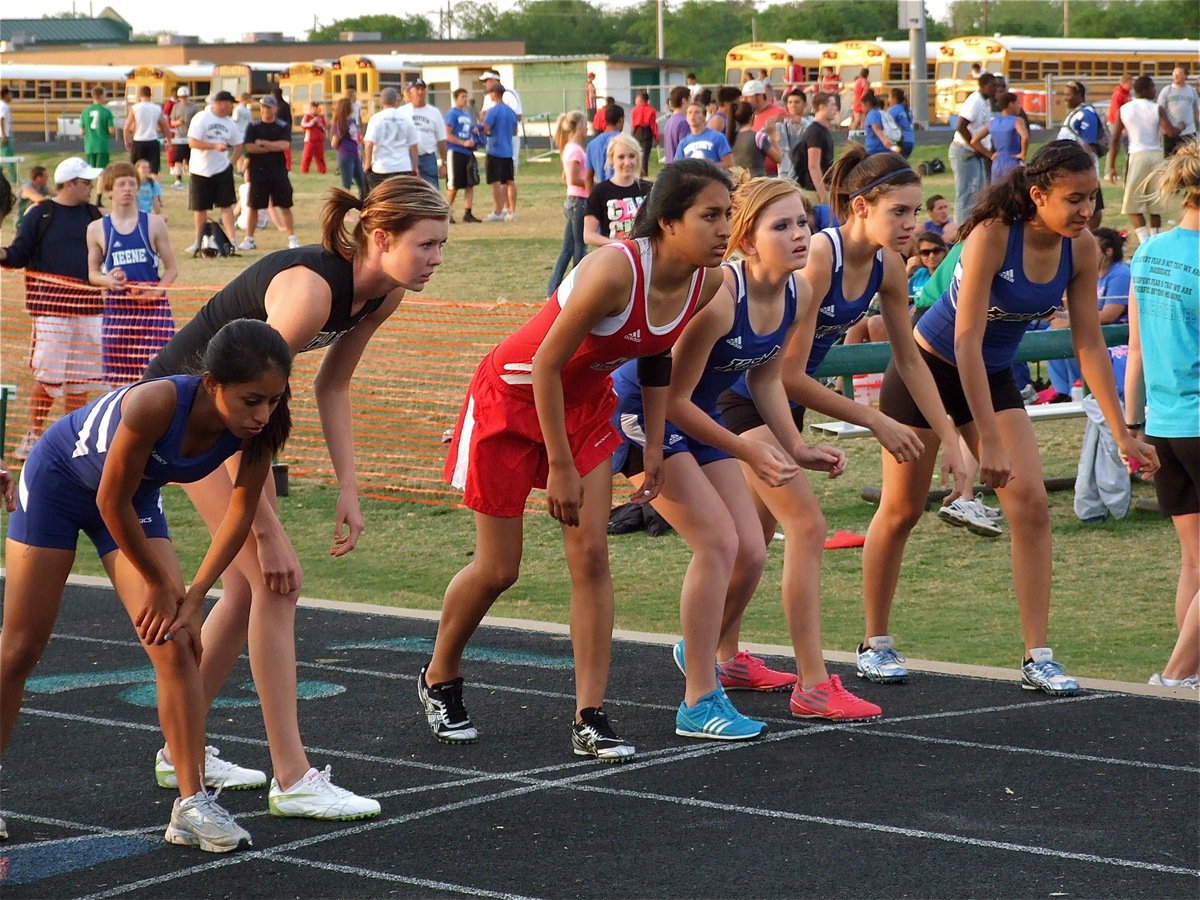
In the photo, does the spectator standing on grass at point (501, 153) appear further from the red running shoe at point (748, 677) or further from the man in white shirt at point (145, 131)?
the red running shoe at point (748, 677)

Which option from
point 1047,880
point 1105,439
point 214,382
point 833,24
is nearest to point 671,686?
point 1047,880

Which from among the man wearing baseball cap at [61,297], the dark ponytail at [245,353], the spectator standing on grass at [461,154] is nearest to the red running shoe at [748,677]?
the dark ponytail at [245,353]

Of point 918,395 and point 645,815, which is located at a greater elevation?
point 918,395

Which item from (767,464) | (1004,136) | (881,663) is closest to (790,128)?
(1004,136)

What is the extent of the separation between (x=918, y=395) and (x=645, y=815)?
205 cm

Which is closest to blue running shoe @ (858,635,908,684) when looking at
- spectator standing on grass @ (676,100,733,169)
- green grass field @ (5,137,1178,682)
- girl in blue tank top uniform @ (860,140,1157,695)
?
girl in blue tank top uniform @ (860,140,1157,695)

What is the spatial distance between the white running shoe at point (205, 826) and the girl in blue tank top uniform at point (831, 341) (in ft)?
7.24

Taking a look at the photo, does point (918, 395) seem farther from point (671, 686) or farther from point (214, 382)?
A: point (214, 382)

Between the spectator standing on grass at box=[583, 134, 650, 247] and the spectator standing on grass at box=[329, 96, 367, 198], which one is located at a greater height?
the spectator standing on grass at box=[329, 96, 367, 198]

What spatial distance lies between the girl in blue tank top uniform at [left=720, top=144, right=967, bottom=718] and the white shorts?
703 cm

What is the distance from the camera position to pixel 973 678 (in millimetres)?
6598

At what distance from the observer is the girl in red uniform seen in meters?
5.11

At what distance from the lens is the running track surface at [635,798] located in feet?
14.3

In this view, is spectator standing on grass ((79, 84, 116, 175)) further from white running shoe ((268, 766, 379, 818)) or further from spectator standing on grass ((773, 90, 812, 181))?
white running shoe ((268, 766, 379, 818))
